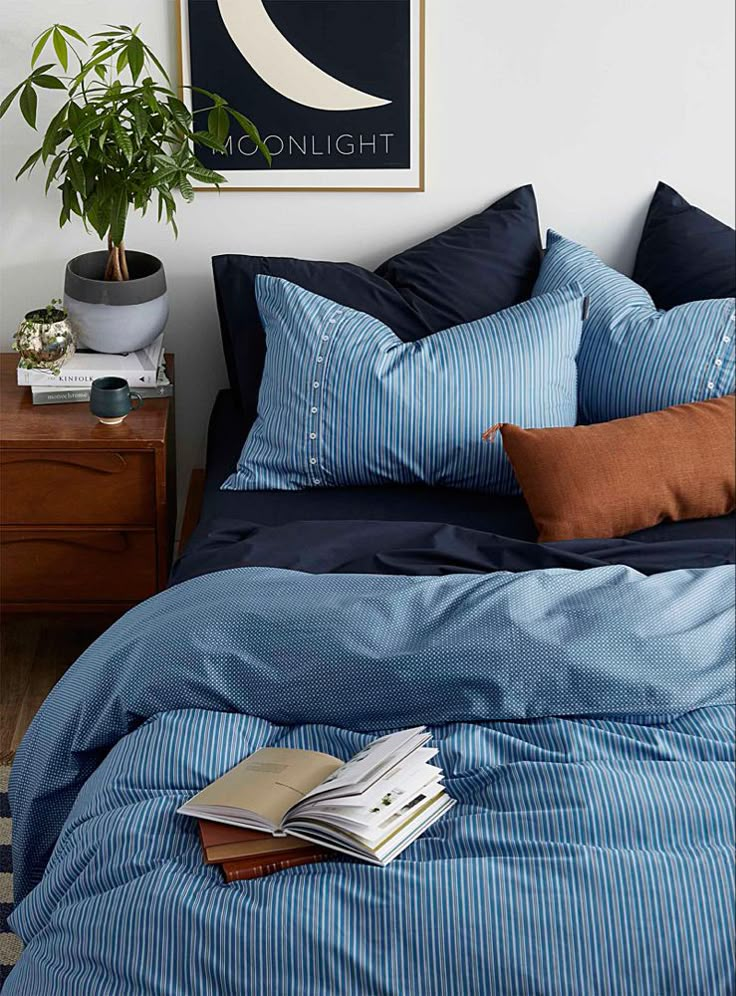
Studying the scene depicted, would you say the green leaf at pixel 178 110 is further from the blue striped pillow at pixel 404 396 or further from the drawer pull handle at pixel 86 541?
the drawer pull handle at pixel 86 541

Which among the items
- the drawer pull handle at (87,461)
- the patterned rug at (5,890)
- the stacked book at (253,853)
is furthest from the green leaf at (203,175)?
the stacked book at (253,853)

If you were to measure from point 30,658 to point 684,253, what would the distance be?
1.58 m

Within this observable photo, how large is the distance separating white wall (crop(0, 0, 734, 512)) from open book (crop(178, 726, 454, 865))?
138cm

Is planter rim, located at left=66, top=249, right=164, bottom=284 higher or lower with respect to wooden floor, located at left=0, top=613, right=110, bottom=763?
higher

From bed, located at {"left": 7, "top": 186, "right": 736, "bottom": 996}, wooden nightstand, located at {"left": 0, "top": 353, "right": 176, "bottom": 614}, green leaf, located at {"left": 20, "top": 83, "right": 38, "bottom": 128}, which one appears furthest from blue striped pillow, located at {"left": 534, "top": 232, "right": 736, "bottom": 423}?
green leaf, located at {"left": 20, "top": 83, "right": 38, "bottom": 128}

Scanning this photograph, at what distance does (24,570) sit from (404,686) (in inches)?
44.3

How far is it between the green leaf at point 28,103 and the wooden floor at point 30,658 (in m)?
0.96

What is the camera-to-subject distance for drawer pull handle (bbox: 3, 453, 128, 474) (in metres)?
2.17

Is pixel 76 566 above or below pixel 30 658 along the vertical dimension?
above

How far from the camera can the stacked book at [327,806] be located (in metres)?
1.17

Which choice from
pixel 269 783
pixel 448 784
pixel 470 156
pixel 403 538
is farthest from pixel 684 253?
pixel 269 783

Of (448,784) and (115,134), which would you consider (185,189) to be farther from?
(448,784)

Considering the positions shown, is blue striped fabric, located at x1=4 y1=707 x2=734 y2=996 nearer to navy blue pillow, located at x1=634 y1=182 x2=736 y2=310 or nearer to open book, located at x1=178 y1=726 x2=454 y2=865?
open book, located at x1=178 y1=726 x2=454 y2=865

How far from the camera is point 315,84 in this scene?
237 centimetres
